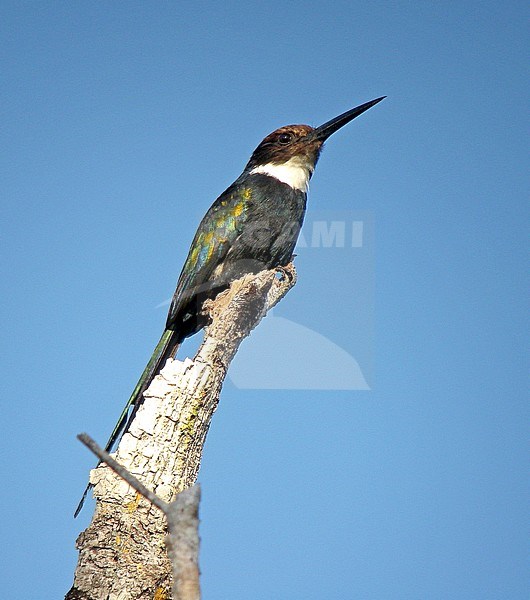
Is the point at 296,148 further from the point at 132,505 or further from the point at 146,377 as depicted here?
the point at 132,505

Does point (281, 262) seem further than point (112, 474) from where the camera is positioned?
Yes

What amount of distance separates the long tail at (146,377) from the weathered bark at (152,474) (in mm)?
169

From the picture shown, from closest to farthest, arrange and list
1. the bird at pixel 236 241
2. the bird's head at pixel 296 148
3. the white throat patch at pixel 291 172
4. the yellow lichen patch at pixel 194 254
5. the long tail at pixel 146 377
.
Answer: the long tail at pixel 146 377
the bird at pixel 236 241
the yellow lichen patch at pixel 194 254
the white throat patch at pixel 291 172
the bird's head at pixel 296 148

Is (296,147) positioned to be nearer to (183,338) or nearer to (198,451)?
(183,338)

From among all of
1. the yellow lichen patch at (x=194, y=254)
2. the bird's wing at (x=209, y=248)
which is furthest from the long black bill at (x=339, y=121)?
the yellow lichen patch at (x=194, y=254)

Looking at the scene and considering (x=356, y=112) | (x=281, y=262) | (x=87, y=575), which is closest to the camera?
(x=87, y=575)

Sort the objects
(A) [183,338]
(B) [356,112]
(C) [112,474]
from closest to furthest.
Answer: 1. (C) [112,474]
2. (A) [183,338]
3. (B) [356,112]

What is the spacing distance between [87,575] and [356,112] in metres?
2.60

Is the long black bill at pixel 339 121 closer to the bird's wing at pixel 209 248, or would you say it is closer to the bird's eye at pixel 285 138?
the bird's eye at pixel 285 138

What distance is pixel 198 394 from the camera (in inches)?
89.2

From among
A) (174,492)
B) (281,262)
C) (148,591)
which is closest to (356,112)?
(281,262)

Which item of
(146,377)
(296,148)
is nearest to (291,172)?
(296,148)

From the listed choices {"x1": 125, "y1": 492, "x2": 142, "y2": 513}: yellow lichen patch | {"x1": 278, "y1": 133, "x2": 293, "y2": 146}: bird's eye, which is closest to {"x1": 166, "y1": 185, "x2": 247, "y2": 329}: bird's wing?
{"x1": 278, "y1": 133, "x2": 293, "y2": 146}: bird's eye

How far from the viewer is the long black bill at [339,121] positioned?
379 centimetres
